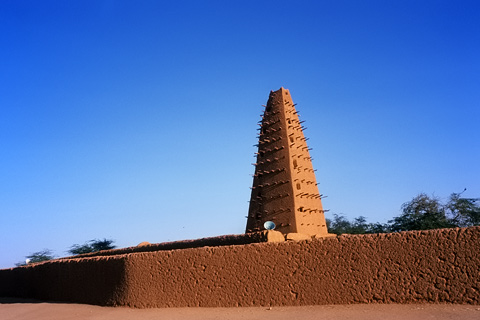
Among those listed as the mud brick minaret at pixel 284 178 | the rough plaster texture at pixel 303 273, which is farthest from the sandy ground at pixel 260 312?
the mud brick minaret at pixel 284 178

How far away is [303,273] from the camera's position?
859 cm

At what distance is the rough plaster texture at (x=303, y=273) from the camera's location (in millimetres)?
7266

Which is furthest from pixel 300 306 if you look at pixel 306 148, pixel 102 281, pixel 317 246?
pixel 306 148

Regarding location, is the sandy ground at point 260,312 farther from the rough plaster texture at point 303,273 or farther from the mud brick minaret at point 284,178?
the mud brick minaret at point 284,178

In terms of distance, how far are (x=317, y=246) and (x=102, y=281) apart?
6.34 meters

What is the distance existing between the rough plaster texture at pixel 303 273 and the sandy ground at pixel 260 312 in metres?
0.22

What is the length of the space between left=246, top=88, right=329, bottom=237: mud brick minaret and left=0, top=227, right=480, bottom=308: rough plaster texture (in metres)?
7.22

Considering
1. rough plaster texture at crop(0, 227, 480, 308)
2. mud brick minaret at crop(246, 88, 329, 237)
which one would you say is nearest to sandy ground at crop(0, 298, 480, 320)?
rough plaster texture at crop(0, 227, 480, 308)

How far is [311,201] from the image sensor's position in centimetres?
1795

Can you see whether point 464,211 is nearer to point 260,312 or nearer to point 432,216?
point 432,216

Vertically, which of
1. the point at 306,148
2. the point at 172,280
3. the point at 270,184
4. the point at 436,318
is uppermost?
the point at 306,148

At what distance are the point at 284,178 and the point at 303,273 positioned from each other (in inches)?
361

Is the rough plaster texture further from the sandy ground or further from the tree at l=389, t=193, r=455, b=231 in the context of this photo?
the tree at l=389, t=193, r=455, b=231

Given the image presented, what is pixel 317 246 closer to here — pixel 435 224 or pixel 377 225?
pixel 435 224
